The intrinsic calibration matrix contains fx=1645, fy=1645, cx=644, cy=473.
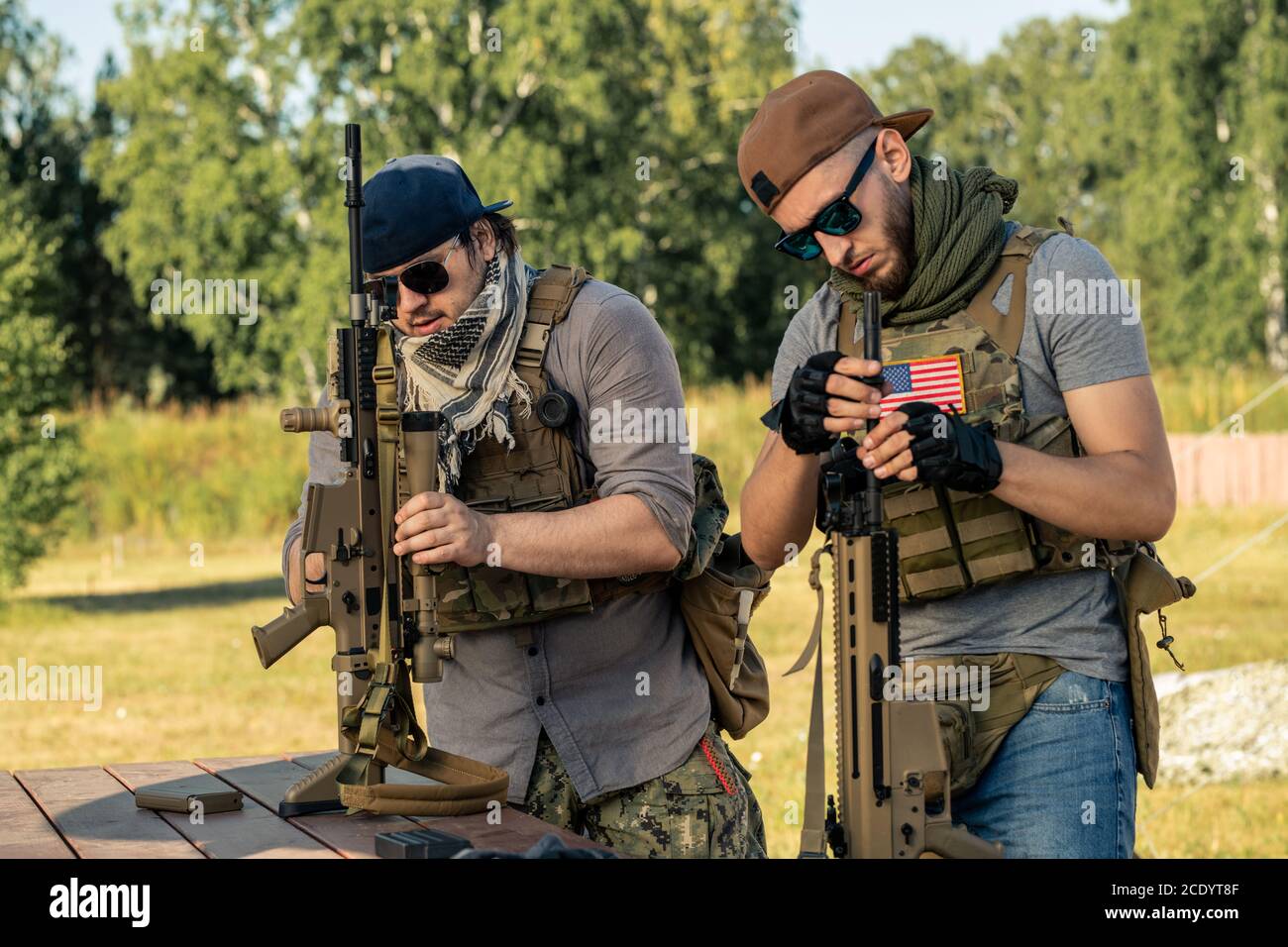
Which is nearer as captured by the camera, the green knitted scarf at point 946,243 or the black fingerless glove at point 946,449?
the black fingerless glove at point 946,449

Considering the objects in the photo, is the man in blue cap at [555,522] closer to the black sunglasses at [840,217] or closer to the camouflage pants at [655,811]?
the camouflage pants at [655,811]

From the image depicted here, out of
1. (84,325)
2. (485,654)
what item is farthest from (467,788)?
(84,325)

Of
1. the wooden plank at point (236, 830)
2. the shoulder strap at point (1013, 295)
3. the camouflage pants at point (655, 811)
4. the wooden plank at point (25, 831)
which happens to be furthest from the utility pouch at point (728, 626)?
the wooden plank at point (25, 831)

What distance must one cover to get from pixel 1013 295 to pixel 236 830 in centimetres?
183

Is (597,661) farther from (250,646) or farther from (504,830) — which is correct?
(250,646)

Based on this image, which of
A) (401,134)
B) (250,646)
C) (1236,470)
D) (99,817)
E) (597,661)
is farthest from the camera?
(401,134)

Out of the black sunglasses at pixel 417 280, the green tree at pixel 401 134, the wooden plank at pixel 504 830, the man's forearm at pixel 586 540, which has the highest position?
the green tree at pixel 401 134

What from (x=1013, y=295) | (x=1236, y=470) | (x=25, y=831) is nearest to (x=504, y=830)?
(x=25, y=831)

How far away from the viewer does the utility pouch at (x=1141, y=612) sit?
10.5 ft

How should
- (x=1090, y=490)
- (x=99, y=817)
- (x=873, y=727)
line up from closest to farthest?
(x=873, y=727) < (x=1090, y=490) < (x=99, y=817)

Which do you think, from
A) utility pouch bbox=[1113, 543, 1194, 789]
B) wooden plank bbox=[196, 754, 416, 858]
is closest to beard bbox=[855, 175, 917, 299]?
utility pouch bbox=[1113, 543, 1194, 789]

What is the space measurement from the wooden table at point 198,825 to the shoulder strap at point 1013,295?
1.26 m

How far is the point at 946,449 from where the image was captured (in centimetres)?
277

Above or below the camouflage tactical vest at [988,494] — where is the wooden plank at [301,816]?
below
